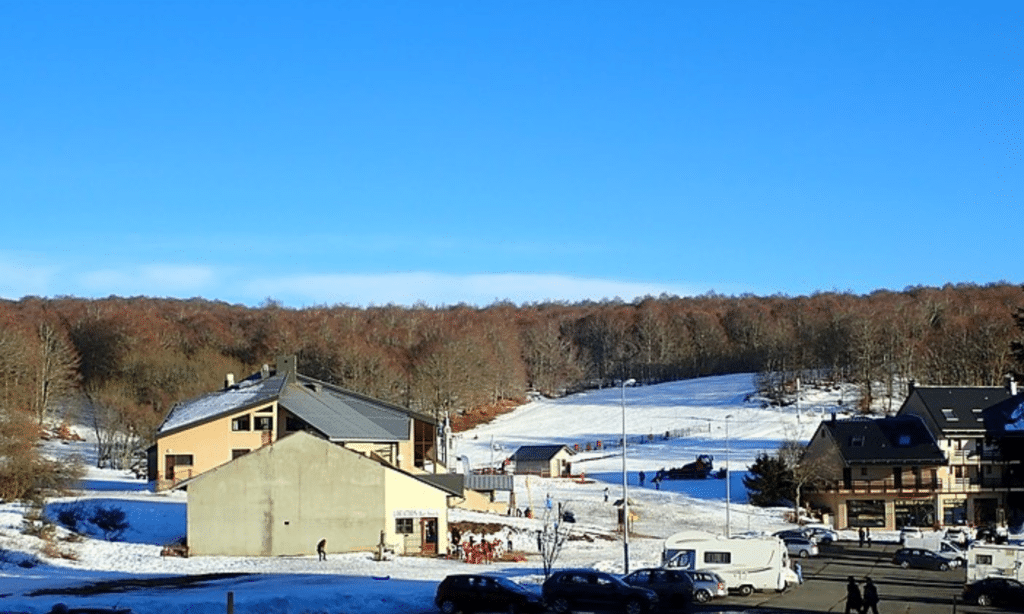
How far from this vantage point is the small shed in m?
97.5

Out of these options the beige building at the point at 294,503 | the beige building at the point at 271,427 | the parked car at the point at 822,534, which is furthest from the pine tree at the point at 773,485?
the beige building at the point at 294,503

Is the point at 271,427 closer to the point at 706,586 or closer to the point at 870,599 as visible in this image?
the point at 706,586

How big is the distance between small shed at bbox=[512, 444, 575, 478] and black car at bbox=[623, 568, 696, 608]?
56120mm

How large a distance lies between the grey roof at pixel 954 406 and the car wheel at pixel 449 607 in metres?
57.4

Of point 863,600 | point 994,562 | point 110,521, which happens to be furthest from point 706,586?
point 110,521

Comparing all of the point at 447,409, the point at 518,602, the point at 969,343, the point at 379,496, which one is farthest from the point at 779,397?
the point at 518,602

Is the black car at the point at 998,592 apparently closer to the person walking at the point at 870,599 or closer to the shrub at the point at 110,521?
the person walking at the point at 870,599

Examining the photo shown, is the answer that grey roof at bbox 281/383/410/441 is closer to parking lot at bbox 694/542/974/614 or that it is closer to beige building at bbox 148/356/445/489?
beige building at bbox 148/356/445/489

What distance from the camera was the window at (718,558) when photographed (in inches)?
1730

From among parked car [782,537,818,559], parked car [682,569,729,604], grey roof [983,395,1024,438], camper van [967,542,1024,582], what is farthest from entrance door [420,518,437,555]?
grey roof [983,395,1024,438]

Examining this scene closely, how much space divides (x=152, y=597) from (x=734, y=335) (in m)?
166

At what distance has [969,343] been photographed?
128 meters

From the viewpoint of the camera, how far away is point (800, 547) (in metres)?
60.4

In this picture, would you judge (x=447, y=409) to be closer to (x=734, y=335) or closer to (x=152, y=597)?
(x=734, y=335)
